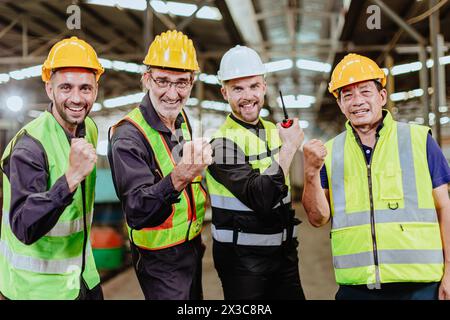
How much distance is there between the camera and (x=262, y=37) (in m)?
10.4

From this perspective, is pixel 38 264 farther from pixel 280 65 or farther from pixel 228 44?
pixel 280 65

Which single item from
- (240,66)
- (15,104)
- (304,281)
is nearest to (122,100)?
(15,104)

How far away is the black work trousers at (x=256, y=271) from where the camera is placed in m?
2.17

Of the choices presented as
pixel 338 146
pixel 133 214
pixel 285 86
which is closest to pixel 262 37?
pixel 285 86

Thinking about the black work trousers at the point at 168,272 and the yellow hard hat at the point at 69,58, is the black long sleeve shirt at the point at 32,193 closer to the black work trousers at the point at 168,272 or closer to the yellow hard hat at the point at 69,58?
the yellow hard hat at the point at 69,58

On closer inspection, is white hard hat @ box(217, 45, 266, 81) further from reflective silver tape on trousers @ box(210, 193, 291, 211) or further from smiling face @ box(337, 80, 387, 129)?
reflective silver tape on trousers @ box(210, 193, 291, 211)

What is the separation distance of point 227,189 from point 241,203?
0.10m

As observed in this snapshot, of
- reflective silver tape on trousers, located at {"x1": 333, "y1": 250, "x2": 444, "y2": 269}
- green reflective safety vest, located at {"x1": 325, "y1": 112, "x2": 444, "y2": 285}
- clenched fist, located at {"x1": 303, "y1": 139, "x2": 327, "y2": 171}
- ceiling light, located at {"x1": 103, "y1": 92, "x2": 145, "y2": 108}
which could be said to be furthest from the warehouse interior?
reflective silver tape on trousers, located at {"x1": 333, "y1": 250, "x2": 444, "y2": 269}

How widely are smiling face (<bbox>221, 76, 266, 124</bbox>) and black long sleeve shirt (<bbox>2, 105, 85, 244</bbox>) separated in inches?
38.9

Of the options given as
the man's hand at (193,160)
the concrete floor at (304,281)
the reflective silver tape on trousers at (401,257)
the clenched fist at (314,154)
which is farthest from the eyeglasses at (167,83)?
the concrete floor at (304,281)

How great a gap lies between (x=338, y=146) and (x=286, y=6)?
733 centimetres

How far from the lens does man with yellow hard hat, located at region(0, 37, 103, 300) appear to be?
5.33ft

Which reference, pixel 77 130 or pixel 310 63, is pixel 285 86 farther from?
pixel 77 130

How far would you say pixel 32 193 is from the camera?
1.65 m
